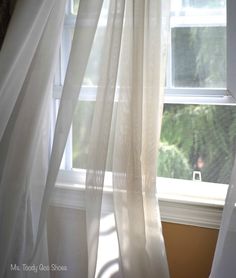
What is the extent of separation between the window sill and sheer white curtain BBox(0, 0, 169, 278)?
0.06 metres

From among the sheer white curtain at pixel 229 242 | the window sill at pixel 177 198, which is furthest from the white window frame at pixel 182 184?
the sheer white curtain at pixel 229 242

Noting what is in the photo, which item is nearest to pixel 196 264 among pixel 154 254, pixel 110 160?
pixel 154 254

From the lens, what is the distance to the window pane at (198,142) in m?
1.11

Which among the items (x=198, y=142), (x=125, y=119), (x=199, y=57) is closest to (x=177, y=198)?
(x=198, y=142)

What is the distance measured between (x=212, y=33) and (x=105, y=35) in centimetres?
39

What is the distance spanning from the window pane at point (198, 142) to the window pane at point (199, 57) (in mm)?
93

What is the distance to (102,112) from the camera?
0.95 m

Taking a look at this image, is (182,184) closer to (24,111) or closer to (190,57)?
(190,57)

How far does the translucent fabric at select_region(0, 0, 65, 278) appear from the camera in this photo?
38.8 inches

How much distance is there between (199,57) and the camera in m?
1.11

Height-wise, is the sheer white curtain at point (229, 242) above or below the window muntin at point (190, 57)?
below

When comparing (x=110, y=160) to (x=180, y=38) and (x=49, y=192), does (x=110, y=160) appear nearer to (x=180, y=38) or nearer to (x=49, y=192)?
(x=49, y=192)

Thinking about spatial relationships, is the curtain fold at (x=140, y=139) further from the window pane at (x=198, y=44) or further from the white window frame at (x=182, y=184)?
the window pane at (x=198, y=44)

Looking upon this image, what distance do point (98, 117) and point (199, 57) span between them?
438 millimetres
